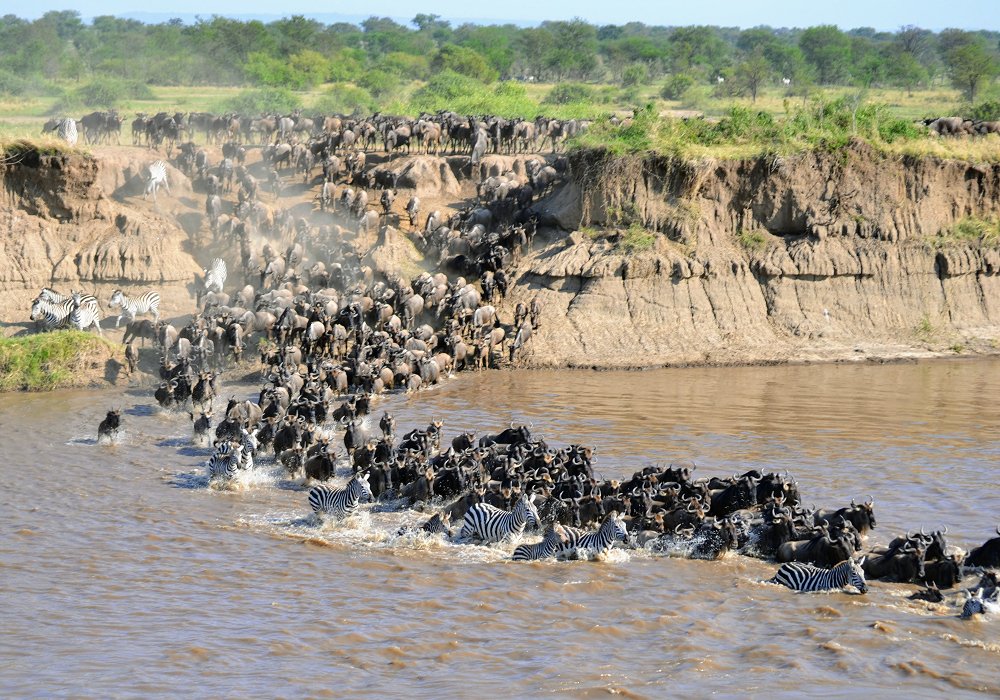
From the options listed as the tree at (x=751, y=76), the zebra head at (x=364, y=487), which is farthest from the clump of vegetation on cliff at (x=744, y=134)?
the tree at (x=751, y=76)

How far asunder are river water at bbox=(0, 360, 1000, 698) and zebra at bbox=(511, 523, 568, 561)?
0.46ft

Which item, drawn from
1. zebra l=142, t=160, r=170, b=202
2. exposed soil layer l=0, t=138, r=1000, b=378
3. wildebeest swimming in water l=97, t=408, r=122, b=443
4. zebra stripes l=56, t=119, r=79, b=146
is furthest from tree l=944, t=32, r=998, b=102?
wildebeest swimming in water l=97, t=408, r=122, b=443

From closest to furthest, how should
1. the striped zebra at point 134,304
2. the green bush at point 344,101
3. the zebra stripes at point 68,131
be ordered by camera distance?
the striped zebra at point 134,304, the zebra stripes at point 68,131, the green bush at point 344,101

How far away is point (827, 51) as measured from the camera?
211ft

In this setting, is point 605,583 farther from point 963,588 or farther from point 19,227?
point 19,227

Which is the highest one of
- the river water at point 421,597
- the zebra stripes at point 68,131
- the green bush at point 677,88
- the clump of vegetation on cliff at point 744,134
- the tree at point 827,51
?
the tree at point 827,51

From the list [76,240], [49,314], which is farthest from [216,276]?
[49,314]

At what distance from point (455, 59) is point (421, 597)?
156 ft

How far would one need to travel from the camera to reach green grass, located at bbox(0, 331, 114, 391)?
19.7 metres

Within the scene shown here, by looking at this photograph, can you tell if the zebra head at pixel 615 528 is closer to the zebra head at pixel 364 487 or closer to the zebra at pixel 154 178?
the zebra head at pixel 364 487

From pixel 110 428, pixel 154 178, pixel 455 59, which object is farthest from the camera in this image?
pixel 455 59

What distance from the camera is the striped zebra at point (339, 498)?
12.9 m

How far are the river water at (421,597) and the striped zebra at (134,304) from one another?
202 inches

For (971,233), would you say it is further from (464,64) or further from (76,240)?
(464,64)
